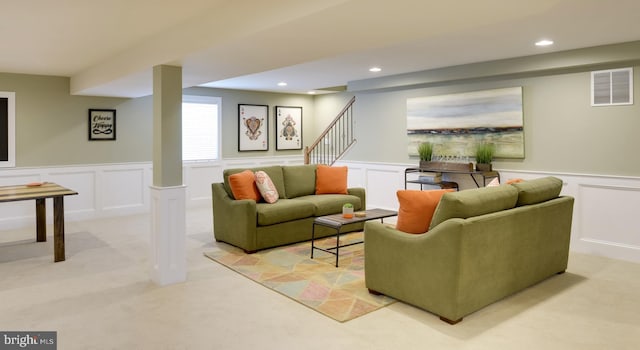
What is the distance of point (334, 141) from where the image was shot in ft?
29.9

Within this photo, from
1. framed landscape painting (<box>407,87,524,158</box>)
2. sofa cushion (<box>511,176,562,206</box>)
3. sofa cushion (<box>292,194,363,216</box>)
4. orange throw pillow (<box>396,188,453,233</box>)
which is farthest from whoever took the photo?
framed landscape painting (<box>407,87,524,158</box>)

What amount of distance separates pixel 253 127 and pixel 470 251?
6.50 meters

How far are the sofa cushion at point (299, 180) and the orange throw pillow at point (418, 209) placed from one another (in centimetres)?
272

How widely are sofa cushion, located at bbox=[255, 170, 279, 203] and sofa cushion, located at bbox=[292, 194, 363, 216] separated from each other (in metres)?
0.34

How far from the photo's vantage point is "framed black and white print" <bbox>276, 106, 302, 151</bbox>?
935cm

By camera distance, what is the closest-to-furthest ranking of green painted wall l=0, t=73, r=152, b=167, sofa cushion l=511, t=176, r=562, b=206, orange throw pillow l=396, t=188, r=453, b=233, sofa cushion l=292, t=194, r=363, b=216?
orange throw pillow l=396, t=188, r=453, b=233 < sofa cushion l=511, t=176, r=562, b=206 < sofa cushion l=292, t=194, r=363, b=216 < green painted wall l=0, t=73, r=152, b=167

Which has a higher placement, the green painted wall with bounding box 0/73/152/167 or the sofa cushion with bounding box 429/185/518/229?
the green painted wall with bounding box 0/73/152/167

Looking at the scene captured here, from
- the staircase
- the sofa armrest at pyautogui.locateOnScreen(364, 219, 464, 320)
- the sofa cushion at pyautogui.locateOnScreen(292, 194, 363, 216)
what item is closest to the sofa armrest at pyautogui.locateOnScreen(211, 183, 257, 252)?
the sofa cushion at pyautogui.locateOnScreen(292, 194, 363, 216)

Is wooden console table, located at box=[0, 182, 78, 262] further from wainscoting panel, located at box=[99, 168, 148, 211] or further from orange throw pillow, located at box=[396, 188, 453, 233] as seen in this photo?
orange throw pillow, located at box=[396, 188, 453, 233]

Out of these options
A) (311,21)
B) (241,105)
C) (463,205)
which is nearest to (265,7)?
(311,21)

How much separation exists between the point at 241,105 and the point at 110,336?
20.6 feet

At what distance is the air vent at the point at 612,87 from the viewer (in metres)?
4.82
